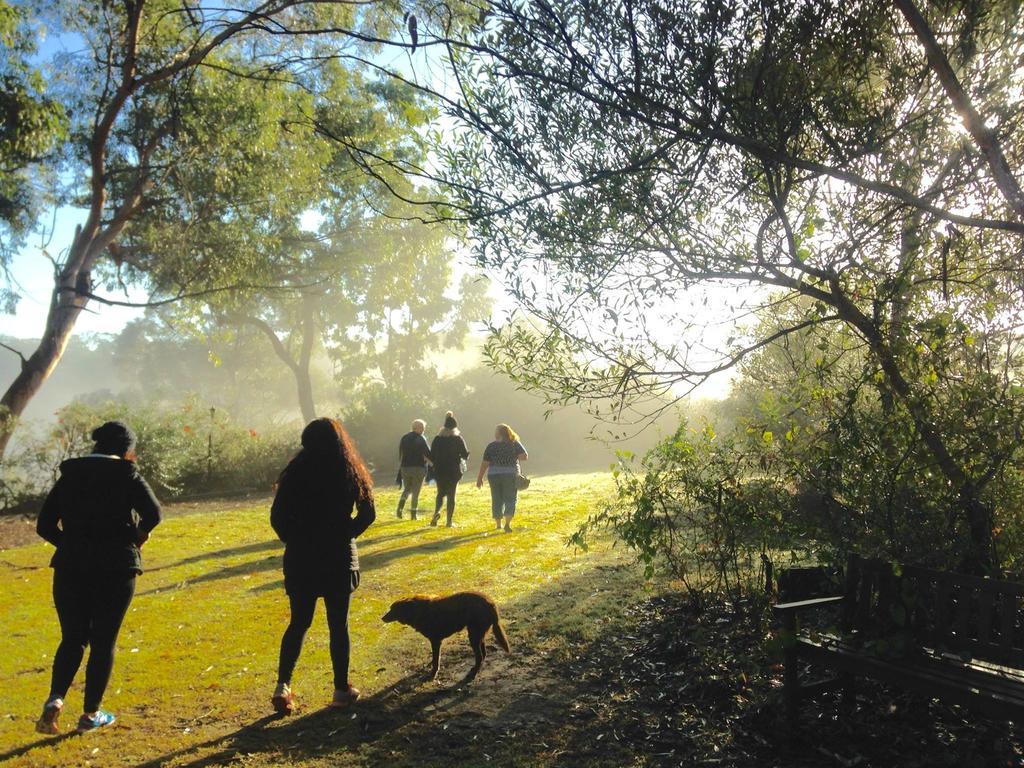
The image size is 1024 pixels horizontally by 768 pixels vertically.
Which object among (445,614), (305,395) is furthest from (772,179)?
(305,395)

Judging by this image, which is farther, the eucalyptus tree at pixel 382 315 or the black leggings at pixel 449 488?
the eucalyptus tree at pixel 382 315

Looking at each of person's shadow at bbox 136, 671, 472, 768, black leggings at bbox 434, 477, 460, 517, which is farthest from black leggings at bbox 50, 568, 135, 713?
black leggings at bbox 434, 477, 460, 517

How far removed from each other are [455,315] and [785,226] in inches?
2078

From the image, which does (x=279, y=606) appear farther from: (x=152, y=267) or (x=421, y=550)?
(x=152, y=267)

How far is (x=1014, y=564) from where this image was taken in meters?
4.50

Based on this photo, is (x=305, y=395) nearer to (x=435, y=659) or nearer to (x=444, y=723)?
(x=435, y=659)

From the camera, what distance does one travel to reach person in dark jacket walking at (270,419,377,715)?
4891 mm

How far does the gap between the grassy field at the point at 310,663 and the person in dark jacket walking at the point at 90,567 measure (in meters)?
0.33

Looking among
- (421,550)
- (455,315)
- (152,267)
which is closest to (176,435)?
(152,267)

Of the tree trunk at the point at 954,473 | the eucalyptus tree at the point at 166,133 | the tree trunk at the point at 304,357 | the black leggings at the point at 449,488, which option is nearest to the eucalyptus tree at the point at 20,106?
the eucalyptus tree at the point at 166,133

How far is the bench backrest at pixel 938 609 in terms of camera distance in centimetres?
395

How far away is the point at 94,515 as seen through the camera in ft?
15.3

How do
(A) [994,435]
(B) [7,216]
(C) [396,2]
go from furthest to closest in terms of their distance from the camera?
(B) [7,216] → (C) [396,2] → (A) [994,435]

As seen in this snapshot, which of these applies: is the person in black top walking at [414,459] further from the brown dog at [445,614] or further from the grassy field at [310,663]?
the brown dog at [445,614]
